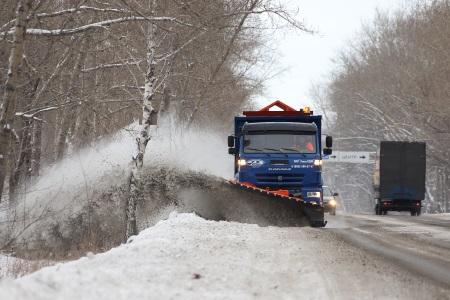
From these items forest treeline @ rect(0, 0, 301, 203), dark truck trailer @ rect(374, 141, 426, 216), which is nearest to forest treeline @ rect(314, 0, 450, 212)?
dark truck trailer @ rect(374, 141, 426, 216)

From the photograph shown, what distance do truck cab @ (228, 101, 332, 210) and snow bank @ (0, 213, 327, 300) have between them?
7.05m

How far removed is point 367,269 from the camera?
848 cm

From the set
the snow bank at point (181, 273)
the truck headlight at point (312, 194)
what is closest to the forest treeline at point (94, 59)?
the truck headlight at point (312, 194)

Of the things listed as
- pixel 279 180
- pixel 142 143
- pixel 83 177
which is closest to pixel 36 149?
pixel 83 177

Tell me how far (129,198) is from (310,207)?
4827 mm

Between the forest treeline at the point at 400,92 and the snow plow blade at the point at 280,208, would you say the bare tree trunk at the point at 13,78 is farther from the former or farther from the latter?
the forest treeline at the point at 400,92

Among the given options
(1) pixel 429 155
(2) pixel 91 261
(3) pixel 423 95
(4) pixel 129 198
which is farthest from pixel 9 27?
(1) pixel 429 155

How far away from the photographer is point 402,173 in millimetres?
33625

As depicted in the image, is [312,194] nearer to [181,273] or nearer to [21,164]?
[21,164]

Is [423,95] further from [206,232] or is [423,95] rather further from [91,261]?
[91,261]

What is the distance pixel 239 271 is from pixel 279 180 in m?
10.3

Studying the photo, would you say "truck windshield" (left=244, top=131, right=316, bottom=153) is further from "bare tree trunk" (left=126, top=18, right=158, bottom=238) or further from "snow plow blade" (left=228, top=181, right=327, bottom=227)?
"bare tree trunk" (left=126, top=18, right=158, bottom=238)

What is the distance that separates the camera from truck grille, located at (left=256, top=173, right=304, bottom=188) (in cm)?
1762

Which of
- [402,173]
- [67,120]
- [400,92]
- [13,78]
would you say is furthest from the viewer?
[400,92]
